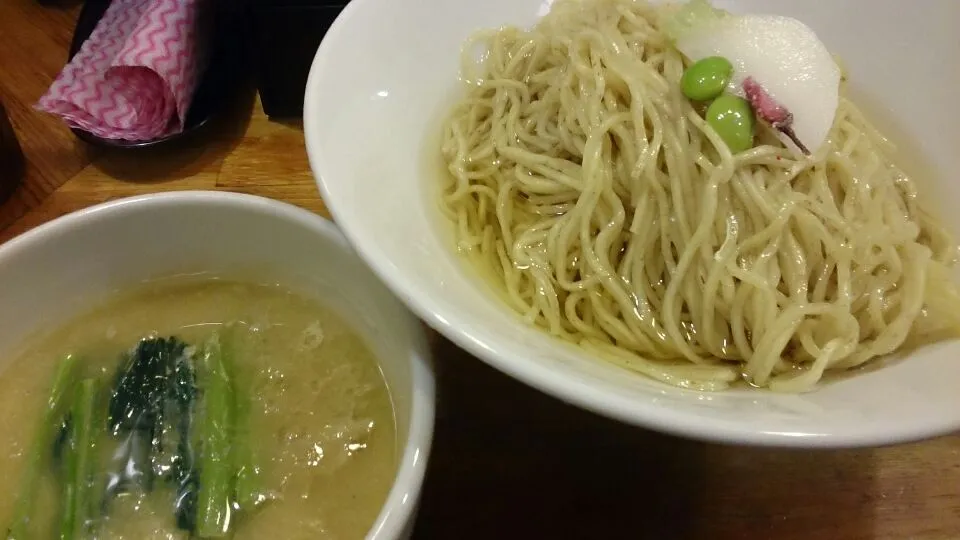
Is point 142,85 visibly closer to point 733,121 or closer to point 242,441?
point 242,441

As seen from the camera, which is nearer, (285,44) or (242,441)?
(242,441)

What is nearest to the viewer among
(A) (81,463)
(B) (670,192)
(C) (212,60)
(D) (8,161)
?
(A) (81,463)

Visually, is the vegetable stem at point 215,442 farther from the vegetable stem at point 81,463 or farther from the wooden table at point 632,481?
the wooden table at point 632,481

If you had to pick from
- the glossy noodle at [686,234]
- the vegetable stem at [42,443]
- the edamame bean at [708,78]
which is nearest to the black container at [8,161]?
the vegetable stem at [42,443]

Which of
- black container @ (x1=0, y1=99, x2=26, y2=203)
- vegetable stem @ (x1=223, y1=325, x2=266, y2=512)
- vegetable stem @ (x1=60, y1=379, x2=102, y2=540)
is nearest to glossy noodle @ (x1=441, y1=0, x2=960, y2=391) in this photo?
vegetable stem @ (x1=223, y1=325, x2=266, y2=512)

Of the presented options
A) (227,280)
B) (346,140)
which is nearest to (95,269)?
(227,280)

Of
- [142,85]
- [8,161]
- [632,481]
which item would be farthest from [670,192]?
[8,161]

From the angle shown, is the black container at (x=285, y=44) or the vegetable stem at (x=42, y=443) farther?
the black container at (x=285, y=44)

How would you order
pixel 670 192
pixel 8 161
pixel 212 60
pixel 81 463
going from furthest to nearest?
1. pixel 212 60
2. pixel 8 161
3. pixel 670 192
4. pixel 81 463
